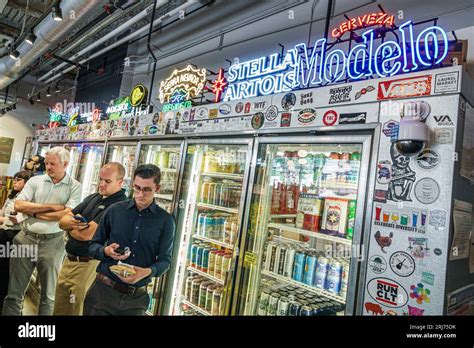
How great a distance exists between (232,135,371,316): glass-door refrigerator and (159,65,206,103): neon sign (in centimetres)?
207

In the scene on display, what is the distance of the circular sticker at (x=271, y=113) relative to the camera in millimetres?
2879

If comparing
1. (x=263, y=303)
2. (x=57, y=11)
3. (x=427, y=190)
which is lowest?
(x=263, y=303)

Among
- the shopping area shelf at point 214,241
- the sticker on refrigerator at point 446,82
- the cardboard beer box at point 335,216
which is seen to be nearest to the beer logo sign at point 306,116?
the cardboard beer box at point 335,216

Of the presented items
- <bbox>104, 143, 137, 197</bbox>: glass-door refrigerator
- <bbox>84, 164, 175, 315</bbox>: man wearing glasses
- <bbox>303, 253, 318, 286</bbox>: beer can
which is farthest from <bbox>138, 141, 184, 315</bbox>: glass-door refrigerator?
<bbox>303, 253, 318, 286</bbox>: beer can

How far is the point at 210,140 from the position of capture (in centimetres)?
342

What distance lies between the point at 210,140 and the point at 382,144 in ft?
6.16

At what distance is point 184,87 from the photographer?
4.67m

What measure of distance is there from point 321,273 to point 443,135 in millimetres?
1465

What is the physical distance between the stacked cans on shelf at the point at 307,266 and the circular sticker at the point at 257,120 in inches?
47.7

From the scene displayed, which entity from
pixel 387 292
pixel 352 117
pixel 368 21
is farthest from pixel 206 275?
pixel 368 21

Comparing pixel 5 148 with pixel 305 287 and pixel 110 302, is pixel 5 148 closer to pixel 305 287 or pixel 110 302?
pixel 110 302

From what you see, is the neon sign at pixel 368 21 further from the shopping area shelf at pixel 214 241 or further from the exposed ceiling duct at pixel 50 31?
the exposed ceiling duct at pixel 50 31

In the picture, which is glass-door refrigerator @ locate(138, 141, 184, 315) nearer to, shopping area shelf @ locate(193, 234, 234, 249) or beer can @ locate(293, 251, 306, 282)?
shopping area shelf @ locate(193, 234, 234, 249)
